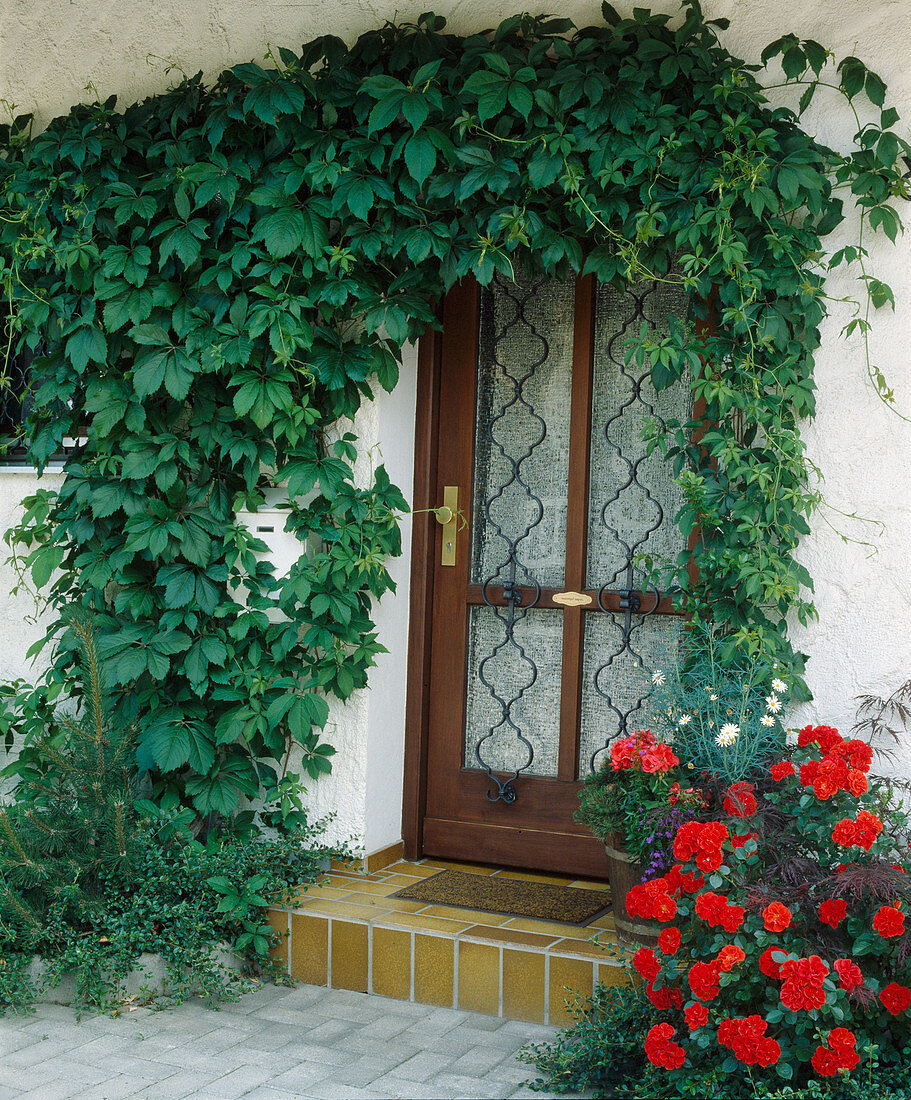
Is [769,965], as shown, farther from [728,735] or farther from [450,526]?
[450,526]

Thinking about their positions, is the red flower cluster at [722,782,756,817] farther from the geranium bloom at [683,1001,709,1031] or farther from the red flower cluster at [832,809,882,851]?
the geranium bloom at [683,1001,709,1031]

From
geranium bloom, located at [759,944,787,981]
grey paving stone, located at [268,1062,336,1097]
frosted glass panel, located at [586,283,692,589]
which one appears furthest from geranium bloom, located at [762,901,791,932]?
frosted glass panel, located at [586,283,692,589]

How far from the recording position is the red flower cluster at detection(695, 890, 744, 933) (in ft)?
7.20

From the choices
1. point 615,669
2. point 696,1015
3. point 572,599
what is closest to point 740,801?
point 696,1015

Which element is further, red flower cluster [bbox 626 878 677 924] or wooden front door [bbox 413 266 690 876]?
wooden front door [bbox 413 266 690 876]

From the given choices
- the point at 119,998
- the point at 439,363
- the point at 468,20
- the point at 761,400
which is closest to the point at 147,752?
the point at 119,998

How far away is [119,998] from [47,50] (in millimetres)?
3228

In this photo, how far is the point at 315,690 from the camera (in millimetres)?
3445

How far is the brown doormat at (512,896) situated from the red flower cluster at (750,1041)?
905 millimetres

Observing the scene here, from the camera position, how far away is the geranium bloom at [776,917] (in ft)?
7.09

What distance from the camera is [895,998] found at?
214cm

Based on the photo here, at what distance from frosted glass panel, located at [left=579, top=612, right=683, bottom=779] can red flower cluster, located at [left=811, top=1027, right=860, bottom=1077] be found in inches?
52.8

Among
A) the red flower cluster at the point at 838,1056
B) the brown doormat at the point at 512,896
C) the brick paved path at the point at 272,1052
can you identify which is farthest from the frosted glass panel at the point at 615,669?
the red flower cluster at the point at 838,1056

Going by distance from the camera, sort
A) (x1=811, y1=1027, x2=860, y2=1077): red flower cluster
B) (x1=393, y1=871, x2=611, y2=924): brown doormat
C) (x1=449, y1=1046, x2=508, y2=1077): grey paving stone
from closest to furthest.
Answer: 1. (x1=811, y1=1027, x2=860, y2=1077): red flower cluster
2. (x1=449, y1=1046, x2=508, y2=1077): grey paving stone
3. (x1=393, y1=871, x2=611, y2=924): brown doormat
